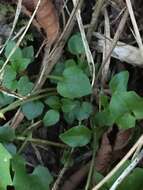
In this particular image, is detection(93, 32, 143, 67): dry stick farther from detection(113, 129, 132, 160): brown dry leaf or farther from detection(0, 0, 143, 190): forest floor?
detection(113, 129, 132, 160): brown dry leaf

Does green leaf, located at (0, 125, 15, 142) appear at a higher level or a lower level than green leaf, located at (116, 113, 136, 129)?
higher

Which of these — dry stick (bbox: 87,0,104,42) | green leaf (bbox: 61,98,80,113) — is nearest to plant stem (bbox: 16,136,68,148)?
green leaf (bbox: 61,98,80,113)

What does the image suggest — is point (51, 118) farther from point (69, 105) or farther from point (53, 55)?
point (53, 55)

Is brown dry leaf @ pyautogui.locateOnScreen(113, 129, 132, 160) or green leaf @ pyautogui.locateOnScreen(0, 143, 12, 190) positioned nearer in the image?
green leaf @ pyautogui.locateOnScreen(0, 143, 12, 190)

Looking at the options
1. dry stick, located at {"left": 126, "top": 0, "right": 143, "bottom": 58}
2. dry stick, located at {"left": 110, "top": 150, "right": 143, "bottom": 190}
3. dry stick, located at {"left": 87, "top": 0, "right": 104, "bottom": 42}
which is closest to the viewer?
dry stick, located at {"left": 110, "top": 150, "right": 143, "bottom": 190}

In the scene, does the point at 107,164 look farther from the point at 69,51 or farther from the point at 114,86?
the point at 69,51

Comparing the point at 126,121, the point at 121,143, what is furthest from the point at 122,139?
the point at 126,121
